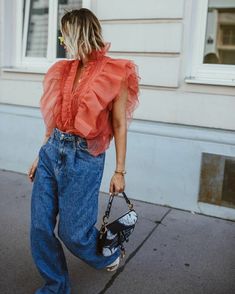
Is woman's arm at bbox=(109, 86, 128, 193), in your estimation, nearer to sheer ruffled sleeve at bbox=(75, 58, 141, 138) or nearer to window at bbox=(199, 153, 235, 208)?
sheer ruffled sleeve at bbox=(75, 58, 141, 138)

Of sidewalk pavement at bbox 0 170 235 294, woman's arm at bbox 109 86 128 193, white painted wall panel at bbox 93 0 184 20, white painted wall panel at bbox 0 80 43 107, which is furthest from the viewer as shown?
white painted wall panel at bbox 0 80 43 107

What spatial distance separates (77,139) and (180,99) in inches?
83.3

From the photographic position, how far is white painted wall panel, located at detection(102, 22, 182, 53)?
14.2 feet

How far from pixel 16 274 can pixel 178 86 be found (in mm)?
2418

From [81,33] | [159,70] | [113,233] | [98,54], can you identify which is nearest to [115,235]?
[113,233]

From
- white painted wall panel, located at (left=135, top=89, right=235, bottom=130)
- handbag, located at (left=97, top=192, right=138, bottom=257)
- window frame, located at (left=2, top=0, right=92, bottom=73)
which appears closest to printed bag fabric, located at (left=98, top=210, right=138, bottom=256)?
handbag, located at (left=97, top=192, right=138, bottom=257)

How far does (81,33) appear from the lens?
2.43m

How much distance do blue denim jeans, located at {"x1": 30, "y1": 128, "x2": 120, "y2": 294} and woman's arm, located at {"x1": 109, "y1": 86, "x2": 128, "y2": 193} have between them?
11 centimetres

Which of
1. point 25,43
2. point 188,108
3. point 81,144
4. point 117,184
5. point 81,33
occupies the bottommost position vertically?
point 117,184

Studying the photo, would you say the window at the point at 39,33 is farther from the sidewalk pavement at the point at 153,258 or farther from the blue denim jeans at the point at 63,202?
the blue denim jeans at the point at 63,202

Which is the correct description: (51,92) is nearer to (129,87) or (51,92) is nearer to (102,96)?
(102,96)

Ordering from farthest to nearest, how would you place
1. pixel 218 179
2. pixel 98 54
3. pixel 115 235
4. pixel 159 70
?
pixel 159 70 → pixel 218 179 → pixel 115 235 → pixel 98 54

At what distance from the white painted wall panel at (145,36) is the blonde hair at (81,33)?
199cm

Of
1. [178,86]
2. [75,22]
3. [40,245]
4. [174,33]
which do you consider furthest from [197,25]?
[40,245]
